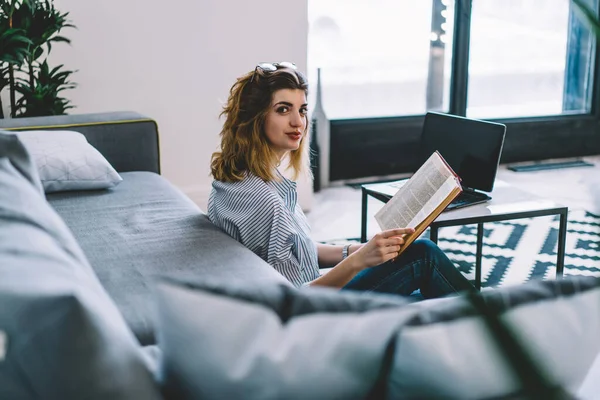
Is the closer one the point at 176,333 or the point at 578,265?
the point at 176,333

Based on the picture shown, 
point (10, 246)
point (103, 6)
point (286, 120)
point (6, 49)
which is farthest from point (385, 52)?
point (10, 246)

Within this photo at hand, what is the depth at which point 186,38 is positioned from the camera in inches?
149

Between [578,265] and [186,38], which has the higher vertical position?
[186,38]

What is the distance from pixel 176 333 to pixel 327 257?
1416 mm

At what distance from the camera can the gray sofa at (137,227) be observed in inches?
66.3

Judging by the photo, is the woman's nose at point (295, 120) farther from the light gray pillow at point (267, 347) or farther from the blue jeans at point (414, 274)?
the light gray pillow at point (267, 347)

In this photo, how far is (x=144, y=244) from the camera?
76.1 inches

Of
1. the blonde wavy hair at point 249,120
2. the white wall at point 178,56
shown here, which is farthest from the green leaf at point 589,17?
the white wall at point 178,56

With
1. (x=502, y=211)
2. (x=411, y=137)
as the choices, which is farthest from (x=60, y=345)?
(x=411, y=137)

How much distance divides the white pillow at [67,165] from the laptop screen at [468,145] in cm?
117

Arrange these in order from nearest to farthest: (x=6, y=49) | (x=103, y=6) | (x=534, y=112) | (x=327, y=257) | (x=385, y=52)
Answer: (x=327, y=257), (x=6, y=49), (x=103, y=6), (x=385, y=52), (x=534, y=112)

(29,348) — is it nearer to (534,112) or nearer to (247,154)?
(247,154)

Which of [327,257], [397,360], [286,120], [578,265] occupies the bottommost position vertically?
[578,265]

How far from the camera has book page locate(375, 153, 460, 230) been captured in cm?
183
